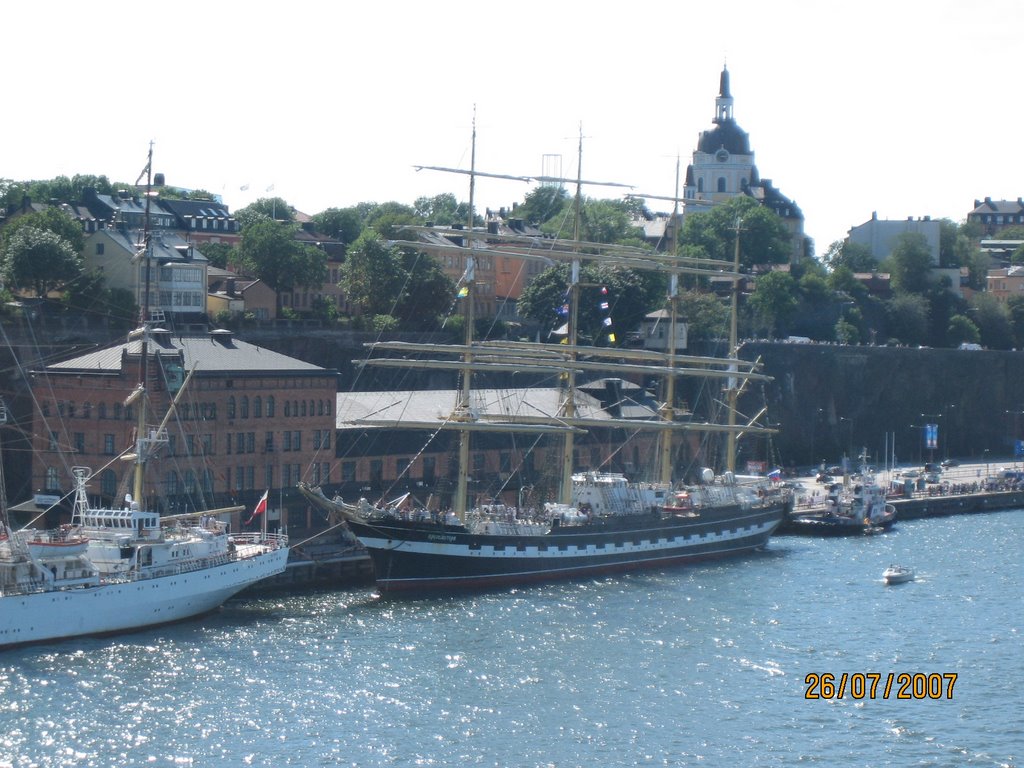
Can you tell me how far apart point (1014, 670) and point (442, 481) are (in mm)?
29248

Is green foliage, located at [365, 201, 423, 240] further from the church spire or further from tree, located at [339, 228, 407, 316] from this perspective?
the church spire

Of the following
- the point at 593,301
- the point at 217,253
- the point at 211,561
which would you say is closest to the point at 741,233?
the point at 593,301

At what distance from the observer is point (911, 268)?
145500mm

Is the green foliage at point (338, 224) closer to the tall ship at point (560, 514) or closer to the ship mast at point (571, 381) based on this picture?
the tall ship at point (560, 514)

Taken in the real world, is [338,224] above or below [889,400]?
above

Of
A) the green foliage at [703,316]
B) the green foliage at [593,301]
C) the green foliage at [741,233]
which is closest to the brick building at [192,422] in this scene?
the green foliage at [593,301]

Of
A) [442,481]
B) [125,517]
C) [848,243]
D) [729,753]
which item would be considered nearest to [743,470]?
[442,481]

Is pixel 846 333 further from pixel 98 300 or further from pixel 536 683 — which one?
pixel 536 683

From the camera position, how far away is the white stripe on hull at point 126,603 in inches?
1828

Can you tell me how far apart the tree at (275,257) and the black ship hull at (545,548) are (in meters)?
36.0

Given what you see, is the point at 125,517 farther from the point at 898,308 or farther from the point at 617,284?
the point at 898,308

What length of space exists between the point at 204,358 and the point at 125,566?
50.9ft

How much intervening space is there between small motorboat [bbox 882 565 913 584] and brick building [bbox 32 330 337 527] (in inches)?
906

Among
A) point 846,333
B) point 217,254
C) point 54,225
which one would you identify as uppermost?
point 54,225
